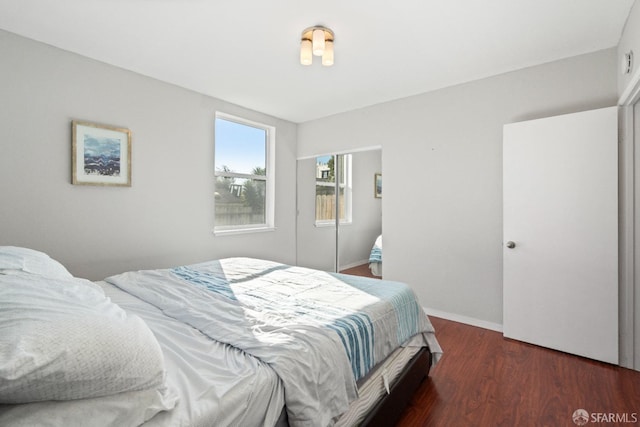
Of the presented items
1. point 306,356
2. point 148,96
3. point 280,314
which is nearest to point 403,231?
point 280,314

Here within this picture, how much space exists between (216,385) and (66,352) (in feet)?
1.44

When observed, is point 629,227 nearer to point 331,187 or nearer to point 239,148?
point 331,187

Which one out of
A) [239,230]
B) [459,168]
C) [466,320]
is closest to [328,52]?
[459,168]

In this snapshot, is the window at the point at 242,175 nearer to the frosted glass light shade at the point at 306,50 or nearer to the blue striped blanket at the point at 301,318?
the blue striped blanket at the point at 301,318

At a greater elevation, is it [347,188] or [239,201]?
[347,188]

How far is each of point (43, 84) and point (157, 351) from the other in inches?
105

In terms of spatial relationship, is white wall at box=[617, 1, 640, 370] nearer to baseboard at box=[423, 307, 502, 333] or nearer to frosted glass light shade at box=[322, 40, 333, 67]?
baseboard at box=[423, 307, 502, 333]

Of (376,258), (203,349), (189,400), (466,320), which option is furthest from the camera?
(376,258)

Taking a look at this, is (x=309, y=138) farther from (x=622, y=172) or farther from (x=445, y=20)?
(x=622, y=172)

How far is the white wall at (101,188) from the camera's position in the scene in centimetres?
234

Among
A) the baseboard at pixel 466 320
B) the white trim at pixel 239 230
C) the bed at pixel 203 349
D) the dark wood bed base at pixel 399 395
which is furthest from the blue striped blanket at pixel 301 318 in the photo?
the baseboard at pixel 466 320

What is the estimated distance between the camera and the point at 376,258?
3.87 m

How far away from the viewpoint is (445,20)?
2.14 metres

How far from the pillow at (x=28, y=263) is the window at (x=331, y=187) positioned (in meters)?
3.11
